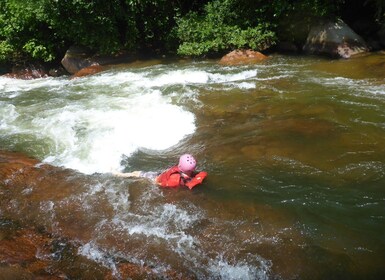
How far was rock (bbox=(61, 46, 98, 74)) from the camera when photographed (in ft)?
45.9

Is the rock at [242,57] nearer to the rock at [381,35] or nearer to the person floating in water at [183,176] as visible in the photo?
the rock at [381,35]

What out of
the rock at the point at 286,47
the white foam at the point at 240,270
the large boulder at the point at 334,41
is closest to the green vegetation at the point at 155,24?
the rock at the point at 286,47

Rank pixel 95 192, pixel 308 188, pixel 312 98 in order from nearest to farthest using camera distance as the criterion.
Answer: pixel 308 188 → pixel 95 192 → pixel 312 98

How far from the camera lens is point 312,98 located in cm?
772

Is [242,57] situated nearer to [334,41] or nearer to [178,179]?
→ [334,41]

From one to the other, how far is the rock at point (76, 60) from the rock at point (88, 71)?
455 mm

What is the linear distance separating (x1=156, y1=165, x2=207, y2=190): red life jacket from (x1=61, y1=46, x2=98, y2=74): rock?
32.6 ft

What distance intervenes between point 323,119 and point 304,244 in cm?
332

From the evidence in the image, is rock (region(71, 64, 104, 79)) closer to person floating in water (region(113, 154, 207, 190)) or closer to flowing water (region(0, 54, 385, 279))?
flowing water (region(0, 54, 385, 279))

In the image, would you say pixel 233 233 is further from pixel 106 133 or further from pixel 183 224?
pixel 106 133

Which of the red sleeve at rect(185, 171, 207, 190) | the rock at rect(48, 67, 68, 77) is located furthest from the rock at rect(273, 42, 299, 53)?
the red sleeve at rect(185, 171, 207, 190)

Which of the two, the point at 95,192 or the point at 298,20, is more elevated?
the point at 298,20

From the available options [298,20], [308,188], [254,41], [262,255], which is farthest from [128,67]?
[262,255]

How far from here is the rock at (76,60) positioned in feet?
45.9
